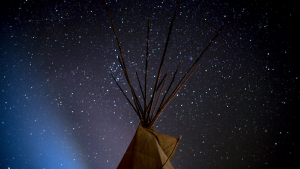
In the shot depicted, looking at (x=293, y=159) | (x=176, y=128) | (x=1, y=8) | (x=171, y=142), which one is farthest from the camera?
(x=293, y=159)

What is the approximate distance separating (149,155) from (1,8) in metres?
2.19

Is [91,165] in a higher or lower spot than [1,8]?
lower

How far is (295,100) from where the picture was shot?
7.20ft

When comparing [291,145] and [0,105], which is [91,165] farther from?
[291,145]

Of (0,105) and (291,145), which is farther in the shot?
(291,145)

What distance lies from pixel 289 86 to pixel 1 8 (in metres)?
3.28

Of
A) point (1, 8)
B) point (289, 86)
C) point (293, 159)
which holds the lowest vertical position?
point (293, 159)

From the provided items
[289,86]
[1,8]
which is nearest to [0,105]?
[1,8]

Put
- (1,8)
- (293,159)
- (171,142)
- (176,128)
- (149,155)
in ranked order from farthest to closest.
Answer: (293,159) < (176,128) < (1,8) < (171,142) < (149,155)

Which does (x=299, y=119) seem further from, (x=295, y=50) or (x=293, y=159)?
(x=295, y=50)

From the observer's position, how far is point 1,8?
1896mm

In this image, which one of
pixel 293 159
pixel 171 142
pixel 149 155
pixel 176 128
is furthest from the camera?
pixel 293 159

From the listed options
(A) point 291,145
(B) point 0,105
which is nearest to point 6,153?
(B) point 0,105

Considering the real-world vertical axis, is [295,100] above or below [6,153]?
above
